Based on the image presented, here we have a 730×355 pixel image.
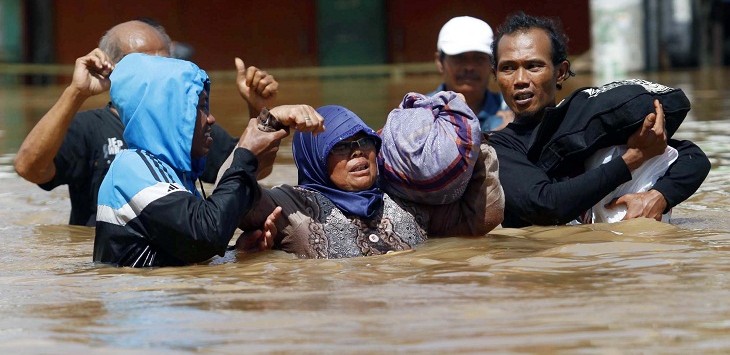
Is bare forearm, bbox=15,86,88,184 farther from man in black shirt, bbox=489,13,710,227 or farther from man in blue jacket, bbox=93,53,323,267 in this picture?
man in black shirt, bbox=489,13,710,227

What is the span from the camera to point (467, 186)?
5.46 metres

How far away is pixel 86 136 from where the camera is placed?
6.82 m

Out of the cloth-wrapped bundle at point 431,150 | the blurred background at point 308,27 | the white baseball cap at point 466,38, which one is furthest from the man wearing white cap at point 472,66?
the blurred background at point 308,27

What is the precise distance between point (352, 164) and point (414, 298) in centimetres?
87

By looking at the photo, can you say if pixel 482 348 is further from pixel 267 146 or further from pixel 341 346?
pixel 267 146

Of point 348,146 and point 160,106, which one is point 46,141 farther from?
point 348,146

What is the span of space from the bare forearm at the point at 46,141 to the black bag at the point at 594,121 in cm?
206

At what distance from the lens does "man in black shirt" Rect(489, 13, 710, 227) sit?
563 cm

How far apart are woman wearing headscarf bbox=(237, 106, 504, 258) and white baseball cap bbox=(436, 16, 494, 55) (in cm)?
351

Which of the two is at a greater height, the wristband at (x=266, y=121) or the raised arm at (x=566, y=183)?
the wristband at (x=266, y=121)

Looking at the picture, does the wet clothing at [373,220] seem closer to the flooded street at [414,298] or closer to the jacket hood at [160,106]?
the flooded street at [414,298]

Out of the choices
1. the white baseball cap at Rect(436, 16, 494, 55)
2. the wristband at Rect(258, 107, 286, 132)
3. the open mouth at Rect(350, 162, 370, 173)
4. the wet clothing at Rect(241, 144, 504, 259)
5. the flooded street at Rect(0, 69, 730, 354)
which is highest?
the white baseball cap at Rect(436, 16, 494, 55)

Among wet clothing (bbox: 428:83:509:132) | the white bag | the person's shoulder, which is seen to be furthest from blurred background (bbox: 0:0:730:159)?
the white bag

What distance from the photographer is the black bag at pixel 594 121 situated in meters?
5.73
